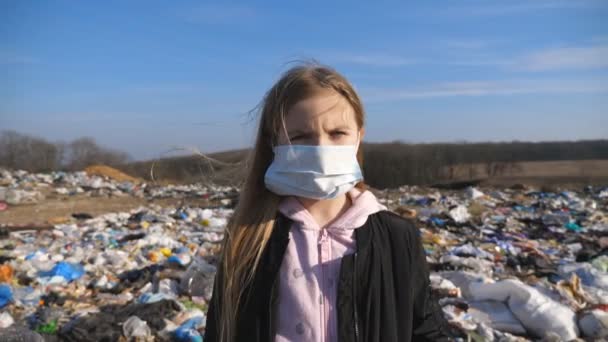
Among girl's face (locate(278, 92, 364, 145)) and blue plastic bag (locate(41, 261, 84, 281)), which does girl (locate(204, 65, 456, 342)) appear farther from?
blue plastic bag (locate(41, 261, 84, 281))

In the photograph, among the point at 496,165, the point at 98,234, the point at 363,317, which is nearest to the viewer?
the point at 363,317

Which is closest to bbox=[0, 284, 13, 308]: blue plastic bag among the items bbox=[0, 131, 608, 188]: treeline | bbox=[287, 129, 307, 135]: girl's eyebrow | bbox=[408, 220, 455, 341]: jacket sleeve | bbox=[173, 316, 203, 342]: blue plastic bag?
bbox=[173, 316, 203, 342]: blue plastic bag

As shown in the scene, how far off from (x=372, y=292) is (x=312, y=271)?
179mm

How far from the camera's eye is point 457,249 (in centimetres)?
592

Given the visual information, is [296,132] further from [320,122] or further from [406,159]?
[406,159]

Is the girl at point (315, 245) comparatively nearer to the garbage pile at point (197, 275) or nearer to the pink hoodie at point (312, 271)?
the pink hoodie at point (312, 271)

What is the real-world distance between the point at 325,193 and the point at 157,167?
31.9 inches

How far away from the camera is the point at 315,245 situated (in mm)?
1334

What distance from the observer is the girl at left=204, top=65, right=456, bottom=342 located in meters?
1.26

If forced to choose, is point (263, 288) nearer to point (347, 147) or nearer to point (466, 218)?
point (347, 147)

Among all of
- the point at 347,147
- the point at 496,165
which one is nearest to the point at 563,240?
the point at 347,147

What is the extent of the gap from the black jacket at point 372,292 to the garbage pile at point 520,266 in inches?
92.9

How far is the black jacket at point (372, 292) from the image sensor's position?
1250mm

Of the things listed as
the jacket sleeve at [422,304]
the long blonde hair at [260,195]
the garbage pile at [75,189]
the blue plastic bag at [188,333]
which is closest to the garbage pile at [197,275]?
the blue plastic bag at [188,333]
